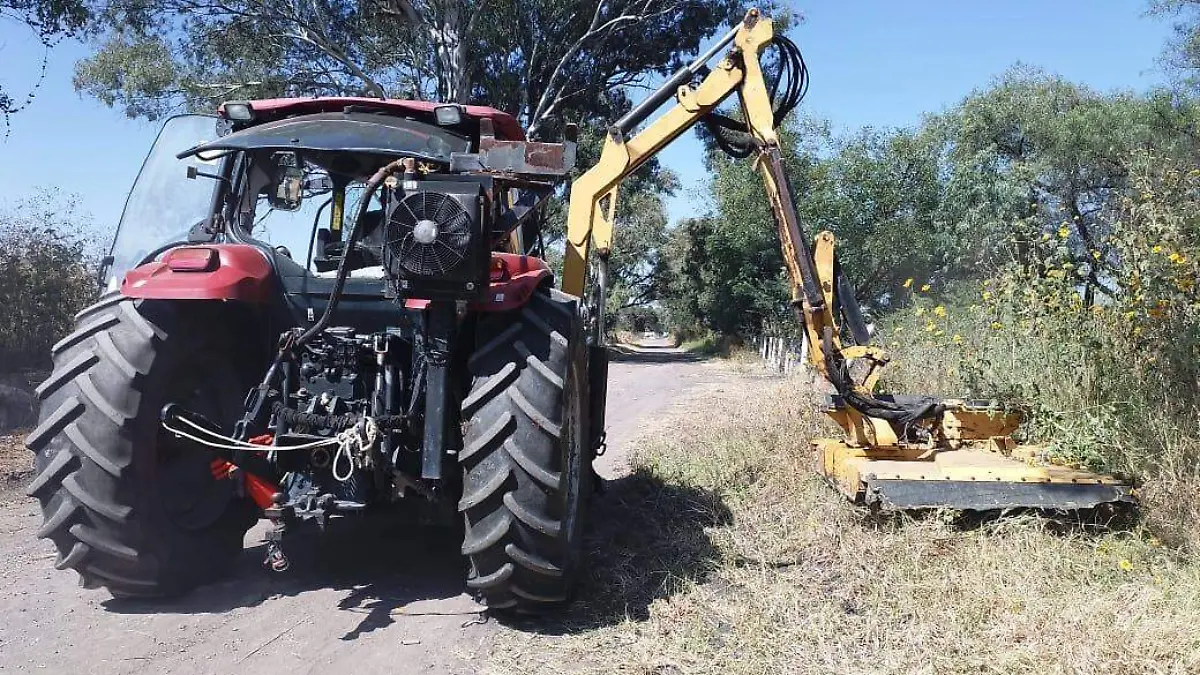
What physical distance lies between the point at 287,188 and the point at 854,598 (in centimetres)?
370

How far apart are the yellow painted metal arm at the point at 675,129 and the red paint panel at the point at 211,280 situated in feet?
7.08

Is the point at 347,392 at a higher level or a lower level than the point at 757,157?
lower

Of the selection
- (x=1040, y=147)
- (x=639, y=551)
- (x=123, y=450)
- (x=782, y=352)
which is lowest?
(x=639, y=551)

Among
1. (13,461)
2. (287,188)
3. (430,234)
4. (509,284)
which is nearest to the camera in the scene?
(430,234)

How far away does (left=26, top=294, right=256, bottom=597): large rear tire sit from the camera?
404cm

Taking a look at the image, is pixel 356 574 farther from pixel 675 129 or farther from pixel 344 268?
pixel 675 129

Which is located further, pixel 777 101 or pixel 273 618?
pixel 777 101

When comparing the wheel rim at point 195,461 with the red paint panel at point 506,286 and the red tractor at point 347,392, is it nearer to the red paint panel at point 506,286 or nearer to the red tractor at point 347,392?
the red tractor at point 347,392

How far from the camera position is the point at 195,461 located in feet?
14.9

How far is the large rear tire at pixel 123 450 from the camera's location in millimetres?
4035

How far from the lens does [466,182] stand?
400 cm

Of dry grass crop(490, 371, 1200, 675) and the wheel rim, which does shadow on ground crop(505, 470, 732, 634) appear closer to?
dry grass crop(490, 371, 1200, 675)

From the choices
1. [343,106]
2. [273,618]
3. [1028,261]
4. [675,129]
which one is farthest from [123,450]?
[1028,261]

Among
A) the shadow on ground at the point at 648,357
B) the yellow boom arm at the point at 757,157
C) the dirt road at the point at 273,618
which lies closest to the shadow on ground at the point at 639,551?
the dirt road at the point at 273,618
